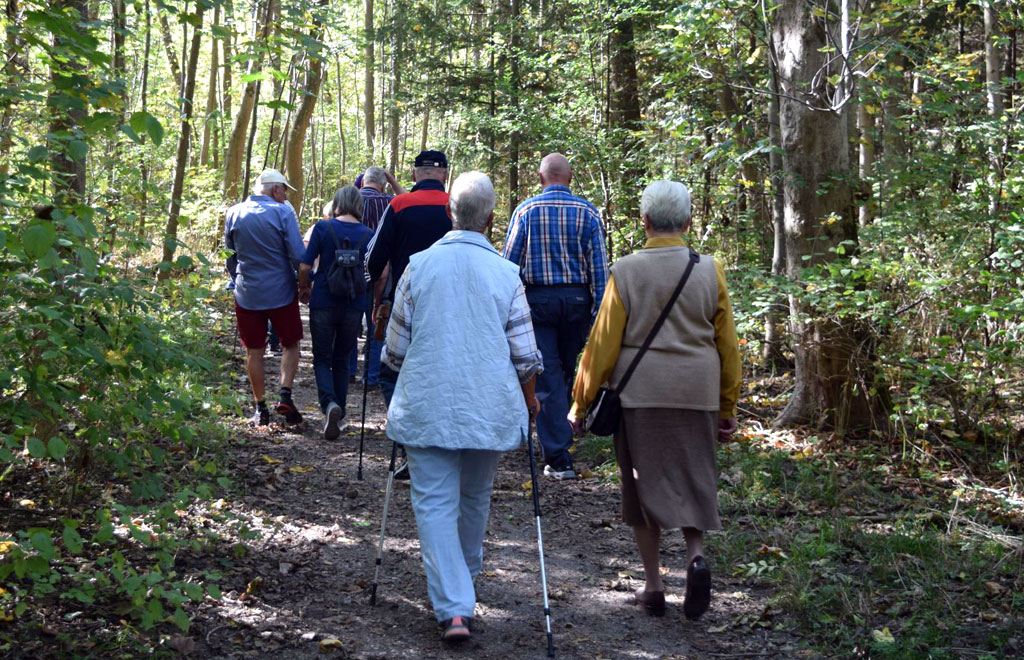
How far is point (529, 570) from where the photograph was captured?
224 inches

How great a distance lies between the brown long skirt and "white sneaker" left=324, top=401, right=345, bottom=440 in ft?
14.0

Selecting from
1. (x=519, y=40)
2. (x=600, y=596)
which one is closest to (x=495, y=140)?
(x=519, y=40)

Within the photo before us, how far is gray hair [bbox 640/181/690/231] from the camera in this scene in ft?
15.8

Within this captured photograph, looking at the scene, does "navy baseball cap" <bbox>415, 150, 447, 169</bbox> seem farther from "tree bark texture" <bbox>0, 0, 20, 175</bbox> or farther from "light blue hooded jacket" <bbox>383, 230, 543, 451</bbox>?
"light blue hooded jacket" <bbox>383, 230, 543, 451</bbox>

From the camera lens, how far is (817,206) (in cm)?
802

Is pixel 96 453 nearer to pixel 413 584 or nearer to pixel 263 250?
pixel 413 584

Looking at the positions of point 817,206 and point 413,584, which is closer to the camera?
point 413,584

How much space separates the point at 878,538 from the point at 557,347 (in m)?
2.82

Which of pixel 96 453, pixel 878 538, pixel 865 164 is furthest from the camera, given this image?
pixel 865 164

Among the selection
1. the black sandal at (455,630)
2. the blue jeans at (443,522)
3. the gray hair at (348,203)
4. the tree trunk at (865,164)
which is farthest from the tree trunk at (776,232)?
the black sandal at (455,630)

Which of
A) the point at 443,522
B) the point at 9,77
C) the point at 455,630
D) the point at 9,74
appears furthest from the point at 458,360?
the point at 9,74

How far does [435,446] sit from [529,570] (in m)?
1.74

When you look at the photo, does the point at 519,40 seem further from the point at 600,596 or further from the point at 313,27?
the point at 600,596

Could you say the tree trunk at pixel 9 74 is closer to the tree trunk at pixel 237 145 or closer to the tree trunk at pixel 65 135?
the tree trunk at pixel 65 135
